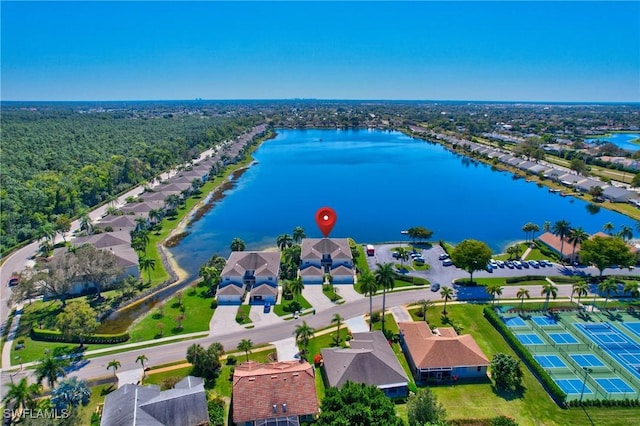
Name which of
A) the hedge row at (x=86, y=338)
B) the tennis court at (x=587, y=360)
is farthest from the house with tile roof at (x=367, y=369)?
the hedge row at (x=86, y=338)

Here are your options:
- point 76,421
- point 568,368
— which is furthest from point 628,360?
point 76,421

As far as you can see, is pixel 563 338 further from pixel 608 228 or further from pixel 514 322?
pixel 608 228

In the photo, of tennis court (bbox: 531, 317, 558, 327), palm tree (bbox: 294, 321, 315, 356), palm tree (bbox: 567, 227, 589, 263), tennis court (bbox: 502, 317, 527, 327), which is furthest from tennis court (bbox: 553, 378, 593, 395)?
palm tree (bbox: 567, 227, 589, 263)

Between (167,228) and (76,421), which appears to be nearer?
(76,421)

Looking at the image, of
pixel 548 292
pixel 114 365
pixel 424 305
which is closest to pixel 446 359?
pixel 424 305

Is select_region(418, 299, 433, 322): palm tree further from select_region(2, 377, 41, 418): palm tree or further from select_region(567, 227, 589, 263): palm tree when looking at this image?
select_region(2, 377, 41, 418): palm tree

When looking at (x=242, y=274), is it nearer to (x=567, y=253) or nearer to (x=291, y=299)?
(x=291, y=299)
